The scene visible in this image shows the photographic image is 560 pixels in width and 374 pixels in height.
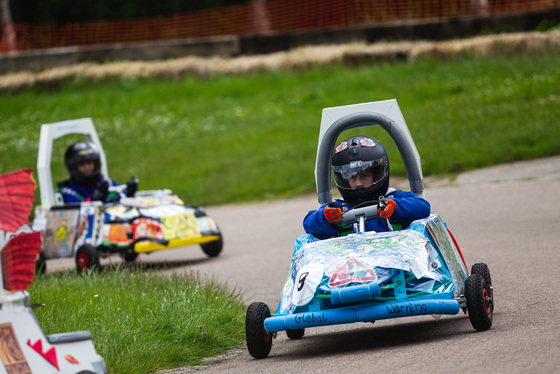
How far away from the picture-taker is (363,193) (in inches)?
265

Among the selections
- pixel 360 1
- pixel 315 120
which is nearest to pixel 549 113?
Result: pixel 315 120

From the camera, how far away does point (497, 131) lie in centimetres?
1714

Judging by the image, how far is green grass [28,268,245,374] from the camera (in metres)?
6.05

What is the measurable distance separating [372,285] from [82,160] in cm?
755

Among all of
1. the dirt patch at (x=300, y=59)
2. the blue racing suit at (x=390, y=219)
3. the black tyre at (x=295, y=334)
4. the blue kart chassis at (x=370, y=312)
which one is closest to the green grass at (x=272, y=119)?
the dirt patch at (x=300, y=59)

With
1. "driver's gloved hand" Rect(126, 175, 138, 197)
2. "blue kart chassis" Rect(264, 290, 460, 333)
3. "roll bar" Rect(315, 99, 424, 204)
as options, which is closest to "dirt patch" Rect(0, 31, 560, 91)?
"driver's gloved hand" Rect(126, 175, 138, 197)

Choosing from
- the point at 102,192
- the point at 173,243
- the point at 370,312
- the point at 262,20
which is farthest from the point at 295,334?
the point at 262,20

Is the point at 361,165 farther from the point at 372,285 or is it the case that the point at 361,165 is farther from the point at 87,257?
the point at 87,257

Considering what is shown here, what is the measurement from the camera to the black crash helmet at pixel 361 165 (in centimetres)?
667

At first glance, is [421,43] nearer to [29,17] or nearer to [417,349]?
[417,349]

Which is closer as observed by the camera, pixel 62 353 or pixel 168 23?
pixel 62 353

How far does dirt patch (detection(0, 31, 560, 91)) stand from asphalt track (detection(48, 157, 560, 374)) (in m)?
7.24

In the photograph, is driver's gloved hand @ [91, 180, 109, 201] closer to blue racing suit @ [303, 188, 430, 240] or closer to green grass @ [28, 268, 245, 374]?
green grass @ [28, 268, 245, 374]

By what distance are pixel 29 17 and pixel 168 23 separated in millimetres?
13553
